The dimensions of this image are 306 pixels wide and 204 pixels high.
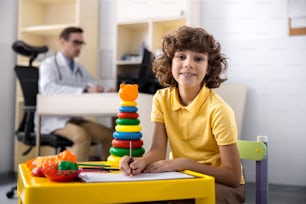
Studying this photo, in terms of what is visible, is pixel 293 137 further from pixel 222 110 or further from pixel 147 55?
pixel 222 110

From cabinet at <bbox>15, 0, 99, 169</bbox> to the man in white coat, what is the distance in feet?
1.36

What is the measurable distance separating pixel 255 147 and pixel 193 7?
79.6 inches

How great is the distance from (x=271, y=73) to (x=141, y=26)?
47.2 inches

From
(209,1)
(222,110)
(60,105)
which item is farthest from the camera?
(209,1)

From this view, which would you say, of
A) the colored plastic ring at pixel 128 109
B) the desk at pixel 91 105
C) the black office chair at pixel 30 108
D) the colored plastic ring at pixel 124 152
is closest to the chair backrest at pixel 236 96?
the desk at pixel 91 105

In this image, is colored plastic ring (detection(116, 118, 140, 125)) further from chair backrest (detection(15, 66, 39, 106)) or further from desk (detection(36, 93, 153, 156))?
chair backrest (detection(15, 66, 39, 106))

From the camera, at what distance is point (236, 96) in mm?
2902

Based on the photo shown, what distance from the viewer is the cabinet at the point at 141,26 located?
9.95ft

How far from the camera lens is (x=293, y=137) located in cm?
283

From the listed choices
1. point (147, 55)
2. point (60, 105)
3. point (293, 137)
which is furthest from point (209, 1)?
point (60, 105)

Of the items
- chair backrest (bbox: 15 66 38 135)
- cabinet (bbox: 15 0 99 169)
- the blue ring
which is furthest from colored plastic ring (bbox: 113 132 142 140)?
cabinet (bbox: 15 0 99 169)

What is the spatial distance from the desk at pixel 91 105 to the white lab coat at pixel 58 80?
0.18 metres

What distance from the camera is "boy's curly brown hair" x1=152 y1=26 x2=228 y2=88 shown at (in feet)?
3.99

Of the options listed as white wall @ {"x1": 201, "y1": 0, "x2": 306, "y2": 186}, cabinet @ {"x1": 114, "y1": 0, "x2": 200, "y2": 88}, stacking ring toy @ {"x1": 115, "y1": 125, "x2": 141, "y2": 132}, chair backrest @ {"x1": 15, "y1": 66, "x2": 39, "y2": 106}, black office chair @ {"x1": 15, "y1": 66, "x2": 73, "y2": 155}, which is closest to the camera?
stacking ring toy @ {"x1": 115, "y1": 125, "x2": 141, "y2": 132}
